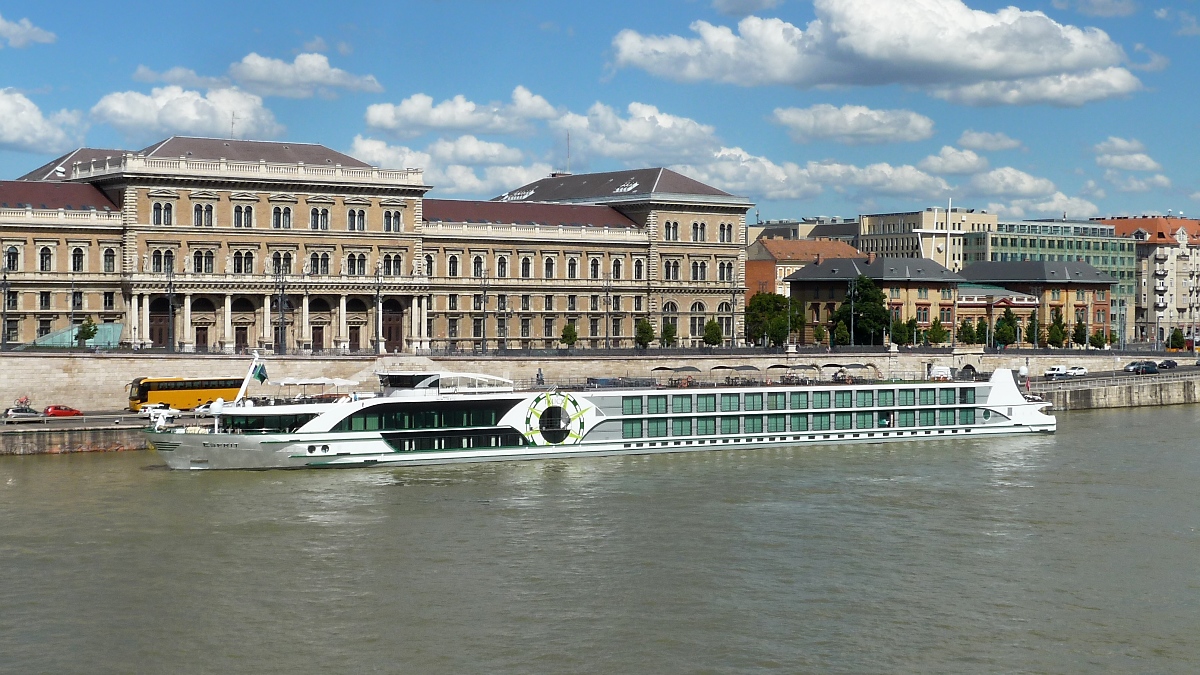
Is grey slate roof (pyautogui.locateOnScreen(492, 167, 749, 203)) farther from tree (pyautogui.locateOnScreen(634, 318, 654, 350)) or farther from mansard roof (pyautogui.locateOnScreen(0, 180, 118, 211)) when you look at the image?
mansard roof (pyautogui.locateOnScreen(0, 180, 118, 211))

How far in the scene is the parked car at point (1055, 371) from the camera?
344ft

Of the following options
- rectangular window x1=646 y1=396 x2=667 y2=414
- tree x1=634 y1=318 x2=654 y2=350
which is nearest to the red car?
rectangular window x1=646 y1=396 x2=667 y2=414

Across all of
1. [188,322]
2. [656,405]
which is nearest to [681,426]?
[656,405]

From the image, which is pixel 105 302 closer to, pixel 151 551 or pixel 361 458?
pixel 361 458

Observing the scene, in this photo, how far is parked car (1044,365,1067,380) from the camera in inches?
4131

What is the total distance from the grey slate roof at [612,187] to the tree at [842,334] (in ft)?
41.4

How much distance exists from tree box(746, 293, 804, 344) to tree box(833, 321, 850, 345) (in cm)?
255

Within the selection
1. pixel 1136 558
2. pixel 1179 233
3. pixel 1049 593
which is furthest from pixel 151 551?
pixel 1179 233

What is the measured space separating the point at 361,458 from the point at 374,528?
43.0ft

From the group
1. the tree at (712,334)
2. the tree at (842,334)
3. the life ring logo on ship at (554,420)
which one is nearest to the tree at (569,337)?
the tree at (712,334)

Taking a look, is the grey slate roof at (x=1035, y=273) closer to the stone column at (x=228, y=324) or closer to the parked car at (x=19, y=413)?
the stone column at (x=228, y=324)

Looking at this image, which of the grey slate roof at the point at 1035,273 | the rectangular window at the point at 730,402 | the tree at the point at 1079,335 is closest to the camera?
the rectangular window at the point at 730,402

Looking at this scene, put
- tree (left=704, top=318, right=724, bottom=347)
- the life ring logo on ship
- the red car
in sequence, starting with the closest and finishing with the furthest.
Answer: the life ring logo on ship < the red car < tree (left=704, top=318, right=724, bottom=347)

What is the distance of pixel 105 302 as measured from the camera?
90.8m
